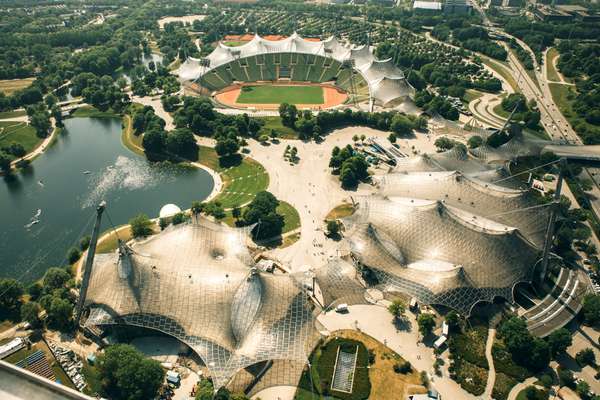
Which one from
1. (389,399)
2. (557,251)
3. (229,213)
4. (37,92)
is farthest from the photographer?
(37,92)

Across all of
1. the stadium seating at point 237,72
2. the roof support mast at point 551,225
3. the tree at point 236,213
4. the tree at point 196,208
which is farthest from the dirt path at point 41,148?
the roof support mast at point 551,225

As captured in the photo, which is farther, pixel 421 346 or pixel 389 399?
pixel 421 346

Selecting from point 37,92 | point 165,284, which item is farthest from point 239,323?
point 37,92

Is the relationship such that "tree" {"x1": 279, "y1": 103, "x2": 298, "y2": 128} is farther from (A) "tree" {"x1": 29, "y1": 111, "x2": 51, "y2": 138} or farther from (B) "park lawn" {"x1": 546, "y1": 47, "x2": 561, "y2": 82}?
(B) "park lawn" {"x1": 546, "y1": 47, "x2": 561, "y2": 82}

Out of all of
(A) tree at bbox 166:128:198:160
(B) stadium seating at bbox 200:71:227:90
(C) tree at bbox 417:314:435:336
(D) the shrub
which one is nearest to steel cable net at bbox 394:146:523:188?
(C) tree at bbox 417:314:435:336

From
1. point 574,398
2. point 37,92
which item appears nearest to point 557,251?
point 574,398

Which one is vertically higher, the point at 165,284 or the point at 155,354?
the point at 165,284

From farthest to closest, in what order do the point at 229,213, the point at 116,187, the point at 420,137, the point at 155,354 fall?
the point at 420,137 → the point at 116,187 → the point at 229,213 → the point at 155,354

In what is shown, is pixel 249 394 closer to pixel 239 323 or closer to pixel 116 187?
pixel 239 323
